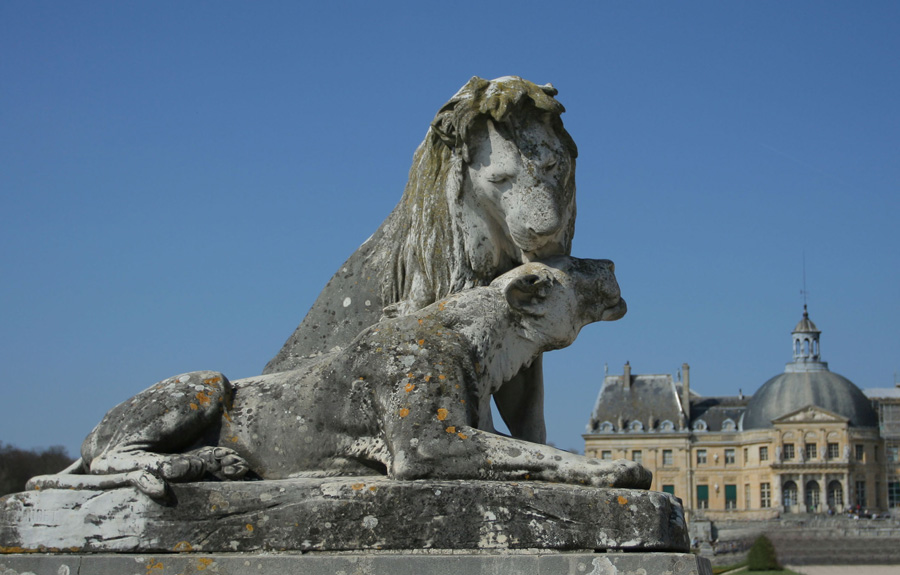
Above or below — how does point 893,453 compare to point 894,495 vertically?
above

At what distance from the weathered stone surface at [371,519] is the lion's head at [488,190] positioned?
3.90 feet

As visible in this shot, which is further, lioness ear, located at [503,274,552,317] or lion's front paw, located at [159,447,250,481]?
lioness ear, located at [503,274,552,317]

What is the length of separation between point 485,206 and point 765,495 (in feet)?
286

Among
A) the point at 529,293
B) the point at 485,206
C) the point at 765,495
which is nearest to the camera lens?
the point at 529,293

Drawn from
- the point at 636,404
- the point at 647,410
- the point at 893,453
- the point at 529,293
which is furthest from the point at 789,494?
the point at 529,293

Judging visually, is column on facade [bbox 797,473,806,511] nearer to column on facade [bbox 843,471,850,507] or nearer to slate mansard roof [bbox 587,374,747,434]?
column on facade [bbox 843,471,850,507]

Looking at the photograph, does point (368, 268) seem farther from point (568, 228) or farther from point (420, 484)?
point (420, 484)

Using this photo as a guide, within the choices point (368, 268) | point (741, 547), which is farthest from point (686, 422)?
point (368, 268)

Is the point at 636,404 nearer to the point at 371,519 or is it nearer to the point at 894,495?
the point at 894,495

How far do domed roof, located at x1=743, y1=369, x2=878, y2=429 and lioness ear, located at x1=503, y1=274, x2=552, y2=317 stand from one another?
285 feet

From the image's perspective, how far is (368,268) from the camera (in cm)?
524

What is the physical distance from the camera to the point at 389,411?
157 inches

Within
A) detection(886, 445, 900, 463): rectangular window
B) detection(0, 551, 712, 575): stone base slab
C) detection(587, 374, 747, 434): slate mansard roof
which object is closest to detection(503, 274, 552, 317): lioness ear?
detection(0, 551, 712, 575): stone base slab

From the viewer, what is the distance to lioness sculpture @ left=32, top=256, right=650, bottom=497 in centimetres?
387
